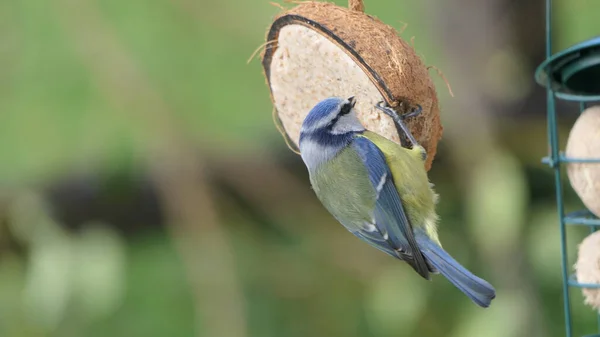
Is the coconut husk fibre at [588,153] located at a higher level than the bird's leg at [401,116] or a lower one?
lower

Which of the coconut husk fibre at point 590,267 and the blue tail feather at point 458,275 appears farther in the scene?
the coconut husk fibre at point 590,267

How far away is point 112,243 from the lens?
2771mm

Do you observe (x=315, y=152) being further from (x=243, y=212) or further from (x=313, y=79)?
(x=243, y=212)

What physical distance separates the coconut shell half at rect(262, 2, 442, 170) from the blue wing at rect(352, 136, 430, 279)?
0.06 metres

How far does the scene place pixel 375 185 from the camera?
1833mm

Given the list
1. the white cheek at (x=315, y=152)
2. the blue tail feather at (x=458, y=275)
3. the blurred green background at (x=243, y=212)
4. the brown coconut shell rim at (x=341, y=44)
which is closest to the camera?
the blue tail feather at (x=458, y=275)

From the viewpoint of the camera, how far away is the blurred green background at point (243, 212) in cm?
260

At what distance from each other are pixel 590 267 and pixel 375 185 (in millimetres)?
558

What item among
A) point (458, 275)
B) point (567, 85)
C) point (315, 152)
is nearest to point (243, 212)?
point (315, 152)

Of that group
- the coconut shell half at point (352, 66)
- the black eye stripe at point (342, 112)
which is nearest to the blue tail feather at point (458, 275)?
the coconut shell half at point (352, 66)

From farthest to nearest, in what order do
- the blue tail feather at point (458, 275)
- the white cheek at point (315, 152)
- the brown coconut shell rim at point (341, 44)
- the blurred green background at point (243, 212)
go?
1. the blurred green background at point (243, 212)
2. the white cheek at point (315, 152)
3. the brown coconut shell rim at point (341, 44)
4. the blue tail feather at point (458, 275)

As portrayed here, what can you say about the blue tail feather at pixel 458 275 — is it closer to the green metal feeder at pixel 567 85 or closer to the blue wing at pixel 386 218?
the blue wing at pixel 386 218

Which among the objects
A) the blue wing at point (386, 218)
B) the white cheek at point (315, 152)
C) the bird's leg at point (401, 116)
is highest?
the bird's leg at point (401, 116)

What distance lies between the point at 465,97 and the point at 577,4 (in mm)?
1133
